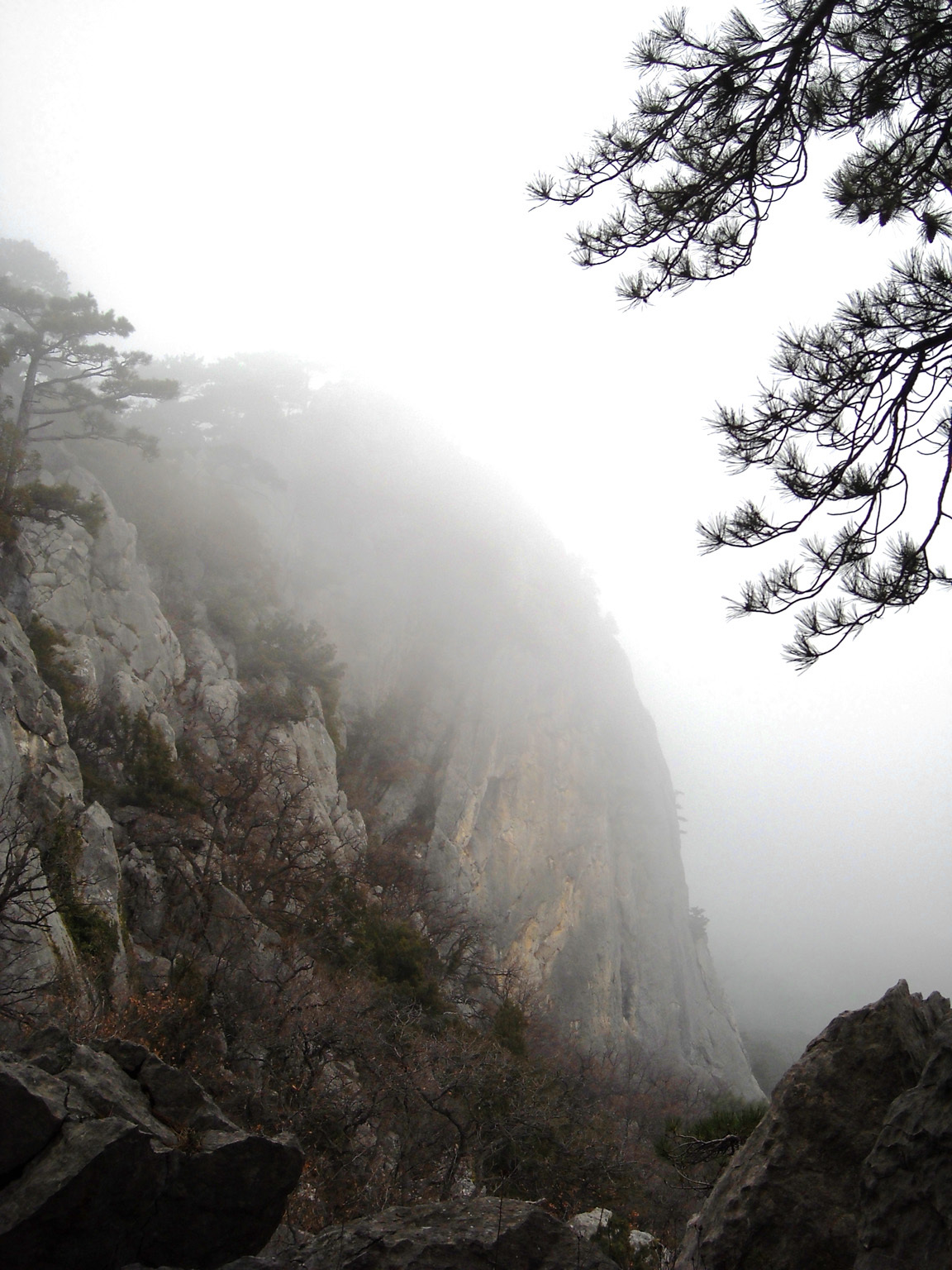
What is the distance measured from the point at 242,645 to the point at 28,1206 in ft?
69.9

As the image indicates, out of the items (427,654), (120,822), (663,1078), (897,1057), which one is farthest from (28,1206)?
(427,654)

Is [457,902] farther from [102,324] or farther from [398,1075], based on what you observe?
[102,324]

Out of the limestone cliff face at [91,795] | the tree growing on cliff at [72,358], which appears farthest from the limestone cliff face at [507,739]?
the tree growing on cliff at [72,358]

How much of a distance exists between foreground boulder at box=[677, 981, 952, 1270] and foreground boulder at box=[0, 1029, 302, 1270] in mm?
2660

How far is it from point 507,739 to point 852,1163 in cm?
3009

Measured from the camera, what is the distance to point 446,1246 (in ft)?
11.1

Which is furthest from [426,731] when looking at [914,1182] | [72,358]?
[914,1182]

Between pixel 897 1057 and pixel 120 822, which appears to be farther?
pixel 120 822

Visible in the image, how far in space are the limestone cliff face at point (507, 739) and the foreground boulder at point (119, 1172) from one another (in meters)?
20.8

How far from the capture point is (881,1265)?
2.53 metres

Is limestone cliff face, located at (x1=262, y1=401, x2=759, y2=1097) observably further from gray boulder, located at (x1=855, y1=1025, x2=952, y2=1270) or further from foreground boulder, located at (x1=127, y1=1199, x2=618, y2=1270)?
gray boulder, located at (x1=855, y1=1025, x2=952, y2=1270)

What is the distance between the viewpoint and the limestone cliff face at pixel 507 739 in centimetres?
2820

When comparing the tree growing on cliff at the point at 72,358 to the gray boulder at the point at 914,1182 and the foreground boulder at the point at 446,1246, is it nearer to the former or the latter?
the foreground boulder at the point at 446,1246

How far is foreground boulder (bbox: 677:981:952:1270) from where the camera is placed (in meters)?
2.58
